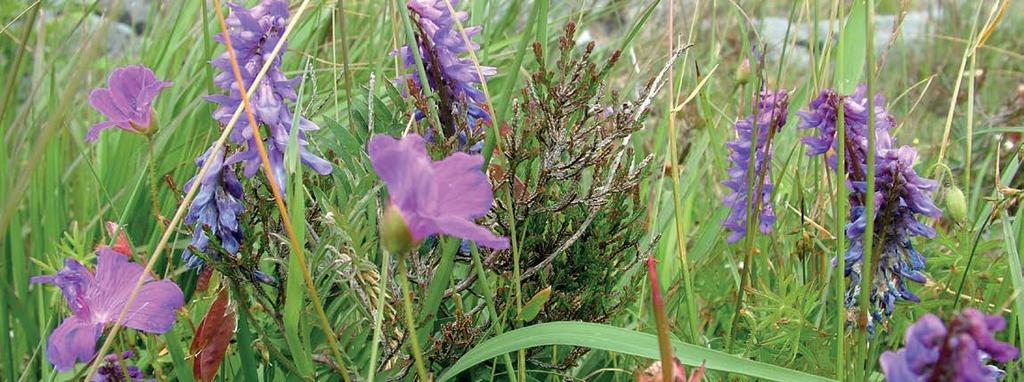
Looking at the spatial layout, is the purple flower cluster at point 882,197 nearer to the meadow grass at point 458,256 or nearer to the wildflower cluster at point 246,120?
the meadow grass at point 458,256

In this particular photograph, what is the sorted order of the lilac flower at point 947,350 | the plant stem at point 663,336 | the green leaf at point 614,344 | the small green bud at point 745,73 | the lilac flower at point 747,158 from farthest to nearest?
the small green bud at point 745,73 < the lilac flower at point 747,158 < the green leaf at point 614,344 < the plant stem at point 663,336 < the lilac flower at point 947,350

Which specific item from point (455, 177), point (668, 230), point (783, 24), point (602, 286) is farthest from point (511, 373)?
point (783, 24)

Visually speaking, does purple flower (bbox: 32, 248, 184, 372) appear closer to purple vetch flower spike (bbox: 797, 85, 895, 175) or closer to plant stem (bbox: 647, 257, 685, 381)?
plant stem (bbox: 647, 257, 685, 381)

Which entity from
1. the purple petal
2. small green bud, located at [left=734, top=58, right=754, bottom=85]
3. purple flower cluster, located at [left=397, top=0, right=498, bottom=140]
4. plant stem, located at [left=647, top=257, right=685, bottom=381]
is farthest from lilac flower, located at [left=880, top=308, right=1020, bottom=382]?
small green bud, located at [left=734, top=58, right=754, bottom=85]

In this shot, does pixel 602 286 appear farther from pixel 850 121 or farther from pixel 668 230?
pixel 668 230

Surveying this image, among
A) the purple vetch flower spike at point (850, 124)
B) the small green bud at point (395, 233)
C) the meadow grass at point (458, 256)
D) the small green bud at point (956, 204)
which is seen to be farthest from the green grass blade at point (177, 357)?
the small green bud at point (956, 204)
